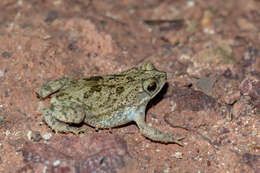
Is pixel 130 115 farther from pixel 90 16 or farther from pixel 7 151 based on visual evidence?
pixel 90 16

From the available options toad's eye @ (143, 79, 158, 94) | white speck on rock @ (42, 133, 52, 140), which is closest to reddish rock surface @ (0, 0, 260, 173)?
white speck on rock @ (42, 133, 52, 140)

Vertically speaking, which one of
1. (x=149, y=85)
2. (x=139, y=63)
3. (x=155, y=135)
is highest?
(x=139, y=63)

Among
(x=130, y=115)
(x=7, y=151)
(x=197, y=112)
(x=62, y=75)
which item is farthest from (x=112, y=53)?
(x=7, y=151)

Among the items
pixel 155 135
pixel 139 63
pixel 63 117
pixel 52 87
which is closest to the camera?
pixel 63 117

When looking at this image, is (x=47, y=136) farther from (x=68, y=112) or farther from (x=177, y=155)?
(x=177, y=155)

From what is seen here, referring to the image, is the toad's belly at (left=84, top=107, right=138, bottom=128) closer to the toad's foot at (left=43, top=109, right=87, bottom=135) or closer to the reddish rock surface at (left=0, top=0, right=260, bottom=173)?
the reddish rock surface at (left=0, top=0, right=260, bottom=173)

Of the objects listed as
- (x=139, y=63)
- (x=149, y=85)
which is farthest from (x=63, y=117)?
(x=139, y=63)

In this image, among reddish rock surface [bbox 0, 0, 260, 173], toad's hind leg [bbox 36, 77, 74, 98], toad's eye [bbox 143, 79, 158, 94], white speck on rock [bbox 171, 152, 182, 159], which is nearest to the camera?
reddish rock surface [bbox 0, 0, 260, 173]

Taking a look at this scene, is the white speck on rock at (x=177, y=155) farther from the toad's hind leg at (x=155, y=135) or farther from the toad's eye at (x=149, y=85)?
the toad's eye at (x=149, y=85)
